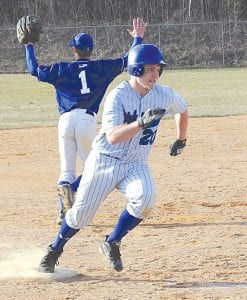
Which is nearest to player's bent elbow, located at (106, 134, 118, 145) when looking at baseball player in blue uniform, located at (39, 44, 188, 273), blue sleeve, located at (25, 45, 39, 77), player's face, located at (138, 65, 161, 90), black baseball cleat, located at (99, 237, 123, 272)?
baseball player in blue uniform, located at (39, 44, 188, 273)

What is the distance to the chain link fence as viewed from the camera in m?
37.4

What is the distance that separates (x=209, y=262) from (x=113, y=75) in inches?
87.0

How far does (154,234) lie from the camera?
270 inches

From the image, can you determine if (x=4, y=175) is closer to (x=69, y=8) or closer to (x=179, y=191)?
(x=179, y=191)

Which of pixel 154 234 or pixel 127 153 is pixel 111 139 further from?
pixel 154 234

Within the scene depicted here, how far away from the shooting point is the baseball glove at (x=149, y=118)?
486cm

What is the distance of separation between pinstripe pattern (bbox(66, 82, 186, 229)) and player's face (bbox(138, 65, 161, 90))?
12cm

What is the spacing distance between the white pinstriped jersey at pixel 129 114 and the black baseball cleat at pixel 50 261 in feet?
2.70

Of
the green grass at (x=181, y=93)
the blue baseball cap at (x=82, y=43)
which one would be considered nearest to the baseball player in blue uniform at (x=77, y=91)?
the blue baseball cap at (x=82, y=43)

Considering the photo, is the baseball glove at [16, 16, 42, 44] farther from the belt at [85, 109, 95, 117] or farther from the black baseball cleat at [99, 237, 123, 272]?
the black baseball cleat at [99, 237, 123, 272]

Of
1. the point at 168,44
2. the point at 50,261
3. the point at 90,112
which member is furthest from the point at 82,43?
the point at 168,44

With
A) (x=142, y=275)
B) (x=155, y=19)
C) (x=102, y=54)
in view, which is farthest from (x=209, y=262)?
(x=155, y=19)

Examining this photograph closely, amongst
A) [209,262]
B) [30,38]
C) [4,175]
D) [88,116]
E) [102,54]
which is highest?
[30,38]

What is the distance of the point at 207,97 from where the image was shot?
66.7 feet
